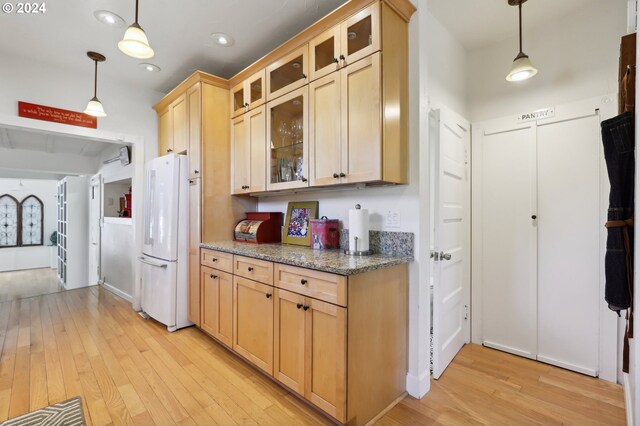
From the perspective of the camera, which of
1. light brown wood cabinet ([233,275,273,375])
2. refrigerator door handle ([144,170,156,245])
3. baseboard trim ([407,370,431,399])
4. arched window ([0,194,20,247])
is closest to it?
baseboard trim ([407,370,431,399])

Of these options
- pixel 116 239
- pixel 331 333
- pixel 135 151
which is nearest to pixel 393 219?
pixel 331 333

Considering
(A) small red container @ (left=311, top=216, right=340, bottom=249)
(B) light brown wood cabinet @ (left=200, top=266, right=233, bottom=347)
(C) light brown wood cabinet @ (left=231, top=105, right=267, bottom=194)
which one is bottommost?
(B) light brown wood cabinet @ (left=200, top=266, right=233, bottom=347)

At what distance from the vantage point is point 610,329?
2047mm

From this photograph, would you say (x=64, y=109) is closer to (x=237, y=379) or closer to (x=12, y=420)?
(x=12, y=420)

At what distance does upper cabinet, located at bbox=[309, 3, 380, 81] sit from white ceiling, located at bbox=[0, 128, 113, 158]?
3838mm

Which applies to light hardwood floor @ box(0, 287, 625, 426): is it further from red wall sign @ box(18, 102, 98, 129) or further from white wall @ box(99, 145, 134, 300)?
red wall sign @ box(18, 102, 98, 129)

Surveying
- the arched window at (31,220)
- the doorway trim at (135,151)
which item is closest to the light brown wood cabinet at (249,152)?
the doorway trim at (135,151)

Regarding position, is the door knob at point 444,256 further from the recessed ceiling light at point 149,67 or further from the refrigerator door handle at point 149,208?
the recessed ceiling light at point 149,67

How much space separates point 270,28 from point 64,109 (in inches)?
92.6

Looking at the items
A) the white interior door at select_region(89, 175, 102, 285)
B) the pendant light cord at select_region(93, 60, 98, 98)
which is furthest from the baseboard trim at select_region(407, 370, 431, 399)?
the white interior door at select_region(89, 175, 102, 285)

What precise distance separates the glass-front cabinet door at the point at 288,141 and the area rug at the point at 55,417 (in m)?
1.91

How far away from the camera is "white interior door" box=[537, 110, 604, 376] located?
2123mm

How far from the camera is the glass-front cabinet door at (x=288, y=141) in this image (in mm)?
2230

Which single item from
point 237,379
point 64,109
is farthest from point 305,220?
point 64,109
